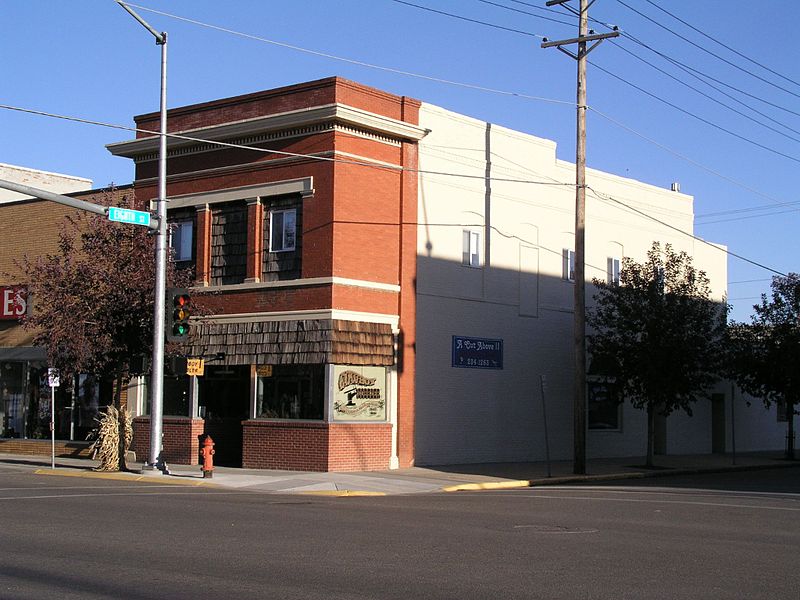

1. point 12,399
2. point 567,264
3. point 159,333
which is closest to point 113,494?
point 159,333

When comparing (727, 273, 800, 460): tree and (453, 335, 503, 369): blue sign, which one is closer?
(453, 335, 503, 369): blue sign

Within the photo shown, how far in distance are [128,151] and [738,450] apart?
89.2 feet

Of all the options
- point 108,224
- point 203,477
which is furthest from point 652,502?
point 108,224

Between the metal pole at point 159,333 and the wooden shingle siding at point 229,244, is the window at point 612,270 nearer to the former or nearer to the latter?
the wooden shingle siding at point 229,244

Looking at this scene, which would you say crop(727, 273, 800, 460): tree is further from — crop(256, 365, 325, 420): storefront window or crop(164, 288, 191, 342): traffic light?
crop(164, 288, 191, 342): traffic light

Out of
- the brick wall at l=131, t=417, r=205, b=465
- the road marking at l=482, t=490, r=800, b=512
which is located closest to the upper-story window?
the brick wall at l=131, t=417, r=205, b=465

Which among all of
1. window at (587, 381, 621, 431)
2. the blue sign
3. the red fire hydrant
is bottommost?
the red fire hydrant

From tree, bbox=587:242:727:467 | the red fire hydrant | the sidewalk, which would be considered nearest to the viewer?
the sidewalk

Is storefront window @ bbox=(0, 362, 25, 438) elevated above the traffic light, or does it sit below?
below

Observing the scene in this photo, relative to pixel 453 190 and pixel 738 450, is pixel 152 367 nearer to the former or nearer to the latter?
pixel 453 190

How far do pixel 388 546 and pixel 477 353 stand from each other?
61.9 feet

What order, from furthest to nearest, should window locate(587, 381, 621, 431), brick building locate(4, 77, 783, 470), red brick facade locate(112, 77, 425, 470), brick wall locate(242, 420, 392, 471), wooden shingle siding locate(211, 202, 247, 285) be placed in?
window locate(587, 381, 621, 431), wooden shingle siding locate(211, 202, 247, 285), brick building locate(4, 77, 783, 470), red brick facade locate(112, 77, 425, 470), brick wall locate(242, 420, 392, 471)

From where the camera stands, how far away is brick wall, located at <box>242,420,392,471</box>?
2653 centimetres

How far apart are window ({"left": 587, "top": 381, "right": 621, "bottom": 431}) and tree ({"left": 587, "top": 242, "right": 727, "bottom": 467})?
2.14 metres
